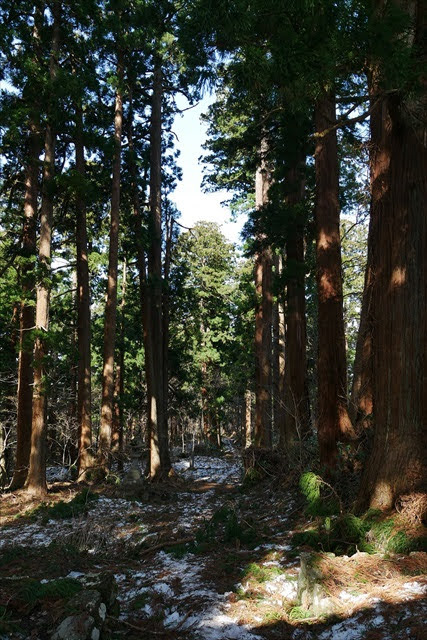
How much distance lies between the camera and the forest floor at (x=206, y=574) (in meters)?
3.93

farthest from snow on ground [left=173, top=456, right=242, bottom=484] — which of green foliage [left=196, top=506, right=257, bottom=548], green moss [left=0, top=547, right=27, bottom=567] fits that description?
green moss [left=0, top=547, right=27, bottom=567]

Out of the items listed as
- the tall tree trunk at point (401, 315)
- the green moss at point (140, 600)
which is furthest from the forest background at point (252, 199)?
the green moss at point (140, 600)

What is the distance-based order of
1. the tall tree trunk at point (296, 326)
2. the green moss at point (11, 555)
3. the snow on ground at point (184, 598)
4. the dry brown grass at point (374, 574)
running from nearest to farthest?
the snow on ground at point (184, 598), the dry brown grass at point (374, 574), the green moss at point (11, 555), the tall tree trunk at point (296, 326)

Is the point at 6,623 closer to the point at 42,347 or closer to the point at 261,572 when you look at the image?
the point at 261,572

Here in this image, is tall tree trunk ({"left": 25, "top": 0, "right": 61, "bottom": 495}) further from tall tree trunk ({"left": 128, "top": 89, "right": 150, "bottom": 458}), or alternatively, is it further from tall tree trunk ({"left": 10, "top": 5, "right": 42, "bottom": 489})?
tall tree trunk ({"left": 128, "top": 89, "right": 150, "bottom": 458})

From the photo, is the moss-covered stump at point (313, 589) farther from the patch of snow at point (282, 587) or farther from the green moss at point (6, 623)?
the green moss at point (6, 623)

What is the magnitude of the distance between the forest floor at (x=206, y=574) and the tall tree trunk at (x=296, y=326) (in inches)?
104

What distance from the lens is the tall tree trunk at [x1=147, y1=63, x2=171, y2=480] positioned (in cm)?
1538

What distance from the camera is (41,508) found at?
1118 centimetres

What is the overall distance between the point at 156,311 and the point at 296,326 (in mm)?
5474

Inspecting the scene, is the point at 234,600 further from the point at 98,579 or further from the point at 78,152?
the point at 78,152

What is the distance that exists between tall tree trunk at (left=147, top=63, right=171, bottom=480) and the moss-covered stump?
11.1m

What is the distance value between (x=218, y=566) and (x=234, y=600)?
3.82 feet

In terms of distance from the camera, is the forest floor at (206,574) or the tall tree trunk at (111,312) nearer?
the forest floor at (206,574)
